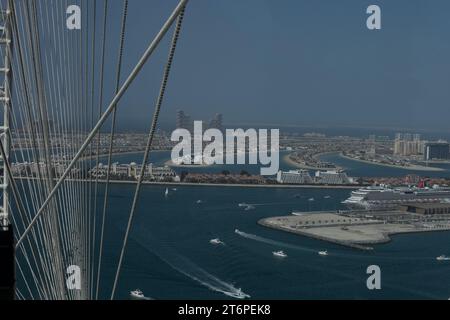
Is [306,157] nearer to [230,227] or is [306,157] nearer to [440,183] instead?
[440,183]

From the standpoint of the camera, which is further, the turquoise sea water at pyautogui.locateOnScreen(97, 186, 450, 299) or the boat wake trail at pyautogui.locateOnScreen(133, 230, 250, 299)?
the turquoise sea water at pyautogui.locateOnScreen(97, 186, 450, 299)

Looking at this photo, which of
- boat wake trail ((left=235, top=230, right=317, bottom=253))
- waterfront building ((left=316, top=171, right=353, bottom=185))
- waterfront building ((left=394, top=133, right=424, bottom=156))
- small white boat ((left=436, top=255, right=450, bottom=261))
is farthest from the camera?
waterfront building ((left=394, top=133, right=424, bottom=156))

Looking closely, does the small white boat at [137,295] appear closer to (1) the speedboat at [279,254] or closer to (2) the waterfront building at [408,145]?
(1) the speedboat at [279,254]

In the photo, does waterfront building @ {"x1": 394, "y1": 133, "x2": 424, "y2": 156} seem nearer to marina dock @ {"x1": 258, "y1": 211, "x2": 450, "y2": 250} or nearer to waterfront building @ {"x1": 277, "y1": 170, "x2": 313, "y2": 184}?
waterfront building @ {"x1": 277, "y1": 170, "x2": 313, "y2": 184}

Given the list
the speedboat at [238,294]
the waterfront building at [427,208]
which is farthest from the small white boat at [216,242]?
the waterfront building at [427,208]

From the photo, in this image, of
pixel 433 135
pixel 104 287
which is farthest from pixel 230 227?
pixel 433 135

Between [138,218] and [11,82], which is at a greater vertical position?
[11,82]

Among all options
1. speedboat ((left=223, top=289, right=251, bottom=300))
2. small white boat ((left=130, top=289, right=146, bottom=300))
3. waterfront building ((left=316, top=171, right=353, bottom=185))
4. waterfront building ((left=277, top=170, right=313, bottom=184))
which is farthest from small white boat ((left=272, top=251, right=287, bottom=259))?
waterfront building ((left=316, top=171, right=353, bottom=185))
